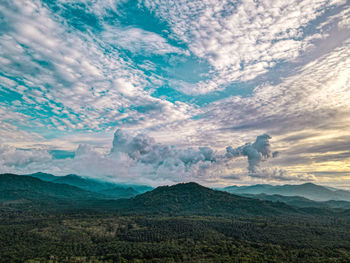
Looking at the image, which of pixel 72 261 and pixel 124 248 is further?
pixel 124 248

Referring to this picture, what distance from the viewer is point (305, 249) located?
185000 mm

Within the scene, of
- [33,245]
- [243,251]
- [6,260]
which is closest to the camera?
[6,260]

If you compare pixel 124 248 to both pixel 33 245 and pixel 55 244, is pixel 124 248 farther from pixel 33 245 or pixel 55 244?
pixel 33 245

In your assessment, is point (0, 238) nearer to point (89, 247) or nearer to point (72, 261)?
point (89, 247)

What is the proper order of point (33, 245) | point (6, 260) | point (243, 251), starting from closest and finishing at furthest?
1. point (6, 260)
2. point (243, 251)
3. point (33, 245)

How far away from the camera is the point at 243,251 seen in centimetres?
17575

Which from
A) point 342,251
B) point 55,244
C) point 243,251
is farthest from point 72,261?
point 342,251

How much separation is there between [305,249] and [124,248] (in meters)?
164

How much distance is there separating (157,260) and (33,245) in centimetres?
12007

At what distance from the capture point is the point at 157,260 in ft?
522

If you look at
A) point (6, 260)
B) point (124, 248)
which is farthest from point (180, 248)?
point (6, 260)

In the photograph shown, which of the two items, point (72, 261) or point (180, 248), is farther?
point (180, 248)

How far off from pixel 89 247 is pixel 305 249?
199 meters

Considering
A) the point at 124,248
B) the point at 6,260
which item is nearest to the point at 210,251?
the point at 124,248
